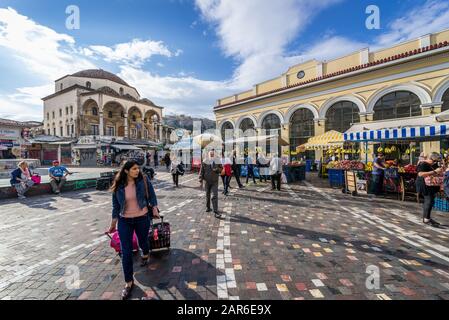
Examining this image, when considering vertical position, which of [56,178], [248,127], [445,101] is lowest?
[56,178]

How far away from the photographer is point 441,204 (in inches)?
244

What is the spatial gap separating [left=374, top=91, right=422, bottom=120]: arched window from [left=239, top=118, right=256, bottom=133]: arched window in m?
11.8

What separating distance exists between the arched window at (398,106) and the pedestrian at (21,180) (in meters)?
21.0

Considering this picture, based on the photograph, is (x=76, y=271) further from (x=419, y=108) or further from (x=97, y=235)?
(x=419, y=108)

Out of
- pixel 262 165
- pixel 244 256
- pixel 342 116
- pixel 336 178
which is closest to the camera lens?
pixel 244 256

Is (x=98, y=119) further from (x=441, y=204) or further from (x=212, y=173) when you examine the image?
(x=441, y=204)

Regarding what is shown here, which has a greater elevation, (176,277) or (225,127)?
(225,127)

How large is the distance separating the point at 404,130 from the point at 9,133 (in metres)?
26.2

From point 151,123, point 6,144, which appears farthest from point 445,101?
point 151,123

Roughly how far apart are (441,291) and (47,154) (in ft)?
137

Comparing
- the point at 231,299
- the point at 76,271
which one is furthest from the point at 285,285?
the point at 76,271

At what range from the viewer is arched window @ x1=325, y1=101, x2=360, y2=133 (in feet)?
52.4

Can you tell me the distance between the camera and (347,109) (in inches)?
643

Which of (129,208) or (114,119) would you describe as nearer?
(129,208)
